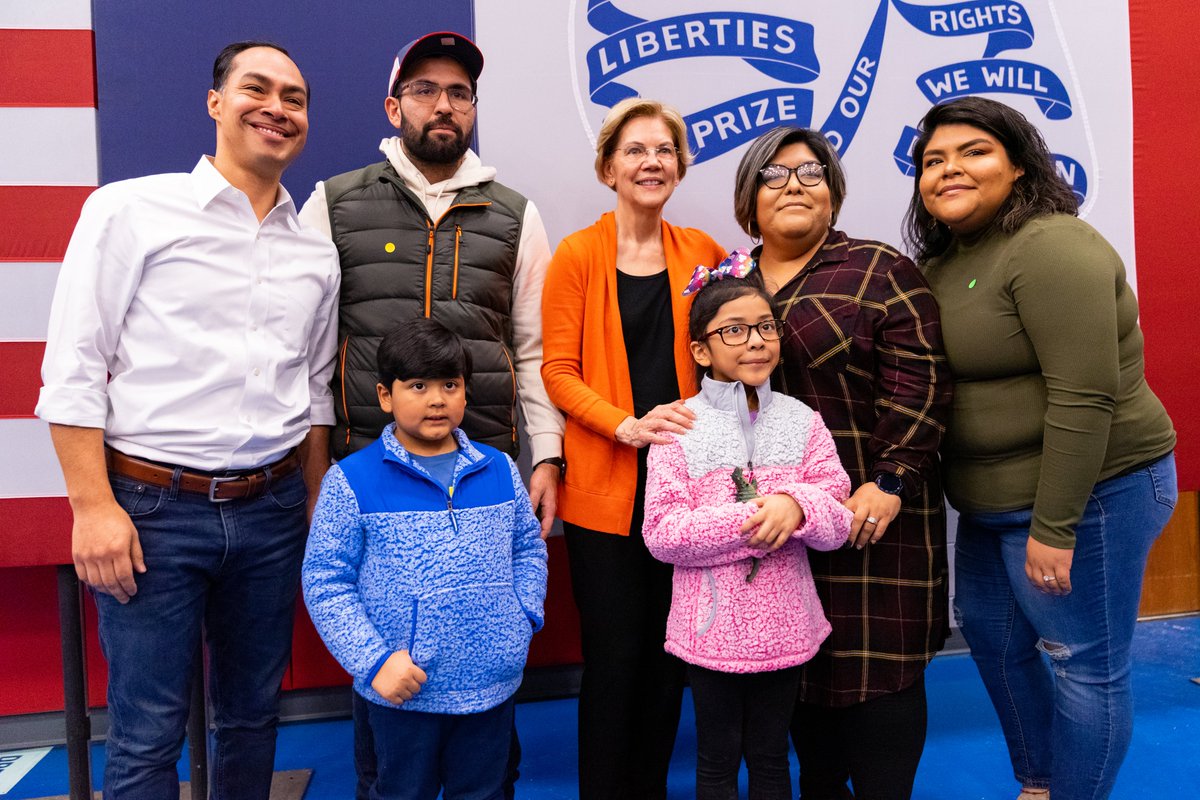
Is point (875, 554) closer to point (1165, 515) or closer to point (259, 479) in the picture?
point (1165, 515)

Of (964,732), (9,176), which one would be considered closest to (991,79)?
(964,732)

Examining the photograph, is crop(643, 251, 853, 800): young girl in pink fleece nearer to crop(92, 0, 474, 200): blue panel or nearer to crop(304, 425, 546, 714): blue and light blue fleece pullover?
crop(304, 425, 546, 714): blue and light blue fleece pullover

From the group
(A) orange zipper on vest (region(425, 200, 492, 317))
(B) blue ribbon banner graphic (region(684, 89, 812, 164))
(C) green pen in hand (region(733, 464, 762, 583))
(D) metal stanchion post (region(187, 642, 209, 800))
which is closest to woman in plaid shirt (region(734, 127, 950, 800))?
(C) green pen in hand (region(733, 464, 762, 583))

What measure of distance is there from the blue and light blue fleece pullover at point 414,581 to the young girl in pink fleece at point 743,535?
14.2 inches

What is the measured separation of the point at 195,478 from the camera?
159 centimetres

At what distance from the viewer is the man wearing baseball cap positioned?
6.50ft

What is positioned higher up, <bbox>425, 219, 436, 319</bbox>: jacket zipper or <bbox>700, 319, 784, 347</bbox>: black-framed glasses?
<bbox>425, 219, 436, 319</bbox>: jacket zipper

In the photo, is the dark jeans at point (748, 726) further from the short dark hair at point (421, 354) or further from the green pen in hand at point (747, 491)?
the short dark hair at point (421, 354)

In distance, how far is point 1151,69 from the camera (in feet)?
10.0

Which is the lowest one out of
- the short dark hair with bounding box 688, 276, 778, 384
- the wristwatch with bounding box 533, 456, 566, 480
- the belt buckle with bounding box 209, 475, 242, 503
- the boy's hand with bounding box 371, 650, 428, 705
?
the boy's hand with bounding box 371, 650, 428, 705

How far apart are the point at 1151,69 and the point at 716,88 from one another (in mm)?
1752

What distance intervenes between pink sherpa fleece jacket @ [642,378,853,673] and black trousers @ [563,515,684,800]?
223 millimetres

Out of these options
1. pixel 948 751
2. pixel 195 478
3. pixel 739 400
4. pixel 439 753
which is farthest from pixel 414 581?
pixel 948 751

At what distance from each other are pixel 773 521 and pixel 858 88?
198 centimetres
